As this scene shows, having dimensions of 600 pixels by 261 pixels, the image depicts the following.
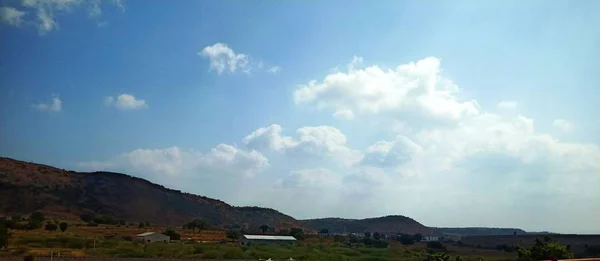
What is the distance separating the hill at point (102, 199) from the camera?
98.7 metres

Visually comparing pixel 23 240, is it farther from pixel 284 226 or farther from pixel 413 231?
pixel 413 231

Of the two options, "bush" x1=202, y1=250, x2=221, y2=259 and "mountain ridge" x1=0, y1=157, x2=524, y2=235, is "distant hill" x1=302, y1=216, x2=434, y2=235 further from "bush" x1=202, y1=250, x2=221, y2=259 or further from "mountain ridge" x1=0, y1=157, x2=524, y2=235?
"bush" x1=202, y1=250, x2=221, y2=259

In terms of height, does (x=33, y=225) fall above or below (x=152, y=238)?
above

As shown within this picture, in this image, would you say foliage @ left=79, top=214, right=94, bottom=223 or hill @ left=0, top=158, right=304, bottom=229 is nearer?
foliage @ left=79, top=214, right=94, bottom=223

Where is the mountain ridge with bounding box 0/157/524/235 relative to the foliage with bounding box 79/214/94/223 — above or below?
above

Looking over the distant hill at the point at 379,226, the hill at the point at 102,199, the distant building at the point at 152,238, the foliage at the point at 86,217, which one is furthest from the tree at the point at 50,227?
the distant hill at the point at 379,226

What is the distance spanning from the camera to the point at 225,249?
55938 mm

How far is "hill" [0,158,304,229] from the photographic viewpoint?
98.7 m

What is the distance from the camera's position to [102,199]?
11688cm

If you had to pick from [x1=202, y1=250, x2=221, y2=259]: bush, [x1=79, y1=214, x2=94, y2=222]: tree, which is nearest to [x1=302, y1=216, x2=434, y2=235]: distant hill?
[x1=79, y1=214, x2=94, y2=222]: tree

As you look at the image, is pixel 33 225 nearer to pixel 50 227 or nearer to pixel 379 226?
pixel 50 227

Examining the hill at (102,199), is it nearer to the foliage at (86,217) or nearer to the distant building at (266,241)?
the foliage at (86,217)

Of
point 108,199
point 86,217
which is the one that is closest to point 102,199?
point 108,199

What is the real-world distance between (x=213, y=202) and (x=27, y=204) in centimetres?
6060
